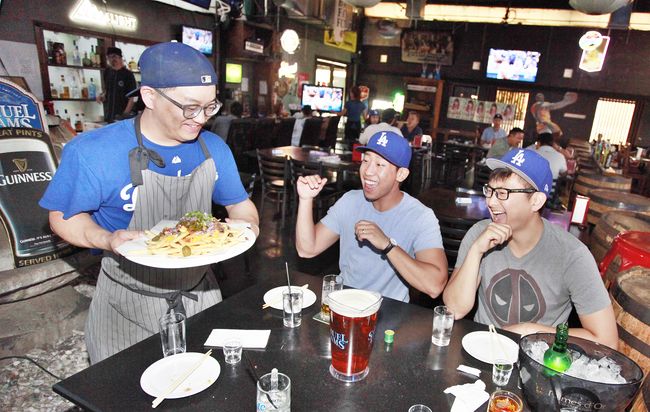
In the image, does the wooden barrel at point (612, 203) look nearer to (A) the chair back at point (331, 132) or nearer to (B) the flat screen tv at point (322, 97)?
(A) the chair back at point (331, 132)

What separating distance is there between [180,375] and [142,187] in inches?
33.6

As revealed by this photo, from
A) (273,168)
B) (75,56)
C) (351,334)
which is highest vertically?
(75,56)

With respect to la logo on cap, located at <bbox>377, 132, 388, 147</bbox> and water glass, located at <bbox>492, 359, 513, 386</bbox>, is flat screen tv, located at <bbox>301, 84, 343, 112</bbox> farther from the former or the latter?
water glass, located at <bbox>492, 359, 513, 386</bbox>

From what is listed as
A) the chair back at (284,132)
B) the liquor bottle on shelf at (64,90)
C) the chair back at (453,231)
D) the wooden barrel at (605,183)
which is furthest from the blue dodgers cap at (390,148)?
the chair back at (284,132)

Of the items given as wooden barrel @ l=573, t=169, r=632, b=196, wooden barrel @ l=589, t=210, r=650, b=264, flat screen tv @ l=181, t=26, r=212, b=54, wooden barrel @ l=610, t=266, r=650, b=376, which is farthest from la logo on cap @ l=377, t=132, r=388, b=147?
flat screen tv @ l=181, t=26, r=212, b=54

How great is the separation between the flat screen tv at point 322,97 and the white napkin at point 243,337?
11885 millimetres

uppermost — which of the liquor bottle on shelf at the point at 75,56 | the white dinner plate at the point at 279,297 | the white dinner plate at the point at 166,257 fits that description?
the liquor bottle on shelf at the point at 75,56

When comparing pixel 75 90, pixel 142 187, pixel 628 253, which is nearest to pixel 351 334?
pixel 142 187

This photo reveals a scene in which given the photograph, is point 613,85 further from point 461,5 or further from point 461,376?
point 461,376

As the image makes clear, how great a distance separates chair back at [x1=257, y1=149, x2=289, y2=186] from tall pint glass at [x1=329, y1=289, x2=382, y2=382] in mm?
4762

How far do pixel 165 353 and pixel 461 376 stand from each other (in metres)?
1.01

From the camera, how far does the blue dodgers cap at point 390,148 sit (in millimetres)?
2307

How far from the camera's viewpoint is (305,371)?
4.61ft

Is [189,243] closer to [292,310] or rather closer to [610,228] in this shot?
[292,310]
